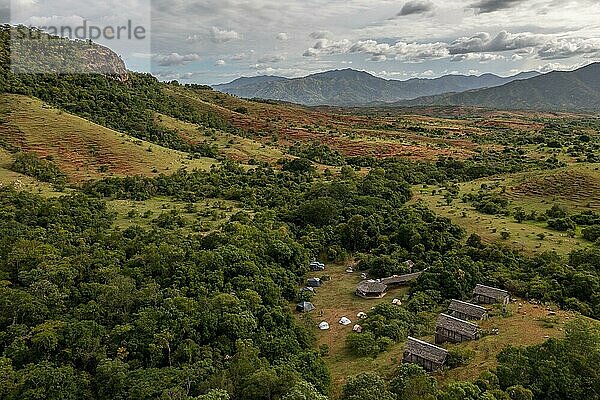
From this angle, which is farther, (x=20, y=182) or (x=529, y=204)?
(x=529, y=204)

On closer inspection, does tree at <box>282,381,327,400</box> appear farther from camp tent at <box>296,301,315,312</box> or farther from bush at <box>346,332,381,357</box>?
camp tent at <box>296,301,315,312</box>

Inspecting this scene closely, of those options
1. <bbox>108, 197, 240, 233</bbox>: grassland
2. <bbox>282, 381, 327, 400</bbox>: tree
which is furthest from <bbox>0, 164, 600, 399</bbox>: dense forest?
<bbox>108, 197, 240, 233</bbox>: grassland

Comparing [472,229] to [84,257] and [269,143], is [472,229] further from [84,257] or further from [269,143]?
[269,143]

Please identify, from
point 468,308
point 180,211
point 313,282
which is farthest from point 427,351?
point 180,211

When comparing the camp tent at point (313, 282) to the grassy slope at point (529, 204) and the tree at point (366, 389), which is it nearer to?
the tree at point (366, 389)

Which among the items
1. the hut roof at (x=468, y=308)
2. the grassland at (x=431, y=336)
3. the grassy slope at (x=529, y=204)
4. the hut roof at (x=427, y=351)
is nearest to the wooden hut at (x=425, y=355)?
the hut roof at (x=427, y=351)

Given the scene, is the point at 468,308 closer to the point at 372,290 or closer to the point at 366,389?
the point at 372,290
